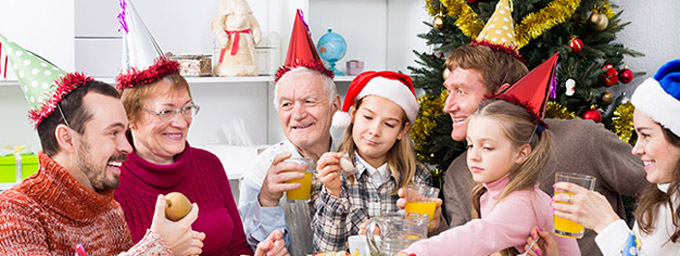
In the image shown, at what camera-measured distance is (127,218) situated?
225cm

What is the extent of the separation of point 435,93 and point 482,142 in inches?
47.6

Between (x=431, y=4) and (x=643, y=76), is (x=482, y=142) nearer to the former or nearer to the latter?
(x=431, y=4)

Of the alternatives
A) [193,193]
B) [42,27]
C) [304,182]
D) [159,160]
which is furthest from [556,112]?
[42,27]

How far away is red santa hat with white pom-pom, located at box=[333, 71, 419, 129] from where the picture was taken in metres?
2.58

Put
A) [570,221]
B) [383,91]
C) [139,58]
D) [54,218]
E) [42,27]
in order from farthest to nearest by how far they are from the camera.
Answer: [42,27], [383,91], [139,58], [570,221], [54,218]

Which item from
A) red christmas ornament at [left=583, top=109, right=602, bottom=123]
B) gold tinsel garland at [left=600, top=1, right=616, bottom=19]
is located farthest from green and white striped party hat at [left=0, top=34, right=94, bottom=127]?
gold tinsel garland at [left=600, top=1, right=616, bottom=19]

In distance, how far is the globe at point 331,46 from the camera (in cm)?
389

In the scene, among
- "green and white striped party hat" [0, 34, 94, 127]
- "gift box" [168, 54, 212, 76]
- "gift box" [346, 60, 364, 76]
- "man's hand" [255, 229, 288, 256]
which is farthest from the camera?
"gift box" [346, 60, 364, 76]

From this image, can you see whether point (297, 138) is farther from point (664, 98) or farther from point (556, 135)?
point (664, 98)

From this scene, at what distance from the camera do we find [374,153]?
2521mm

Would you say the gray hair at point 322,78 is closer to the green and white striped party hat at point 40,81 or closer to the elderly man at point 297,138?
the elderly man at point 297,138

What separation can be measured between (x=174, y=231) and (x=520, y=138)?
1106mm

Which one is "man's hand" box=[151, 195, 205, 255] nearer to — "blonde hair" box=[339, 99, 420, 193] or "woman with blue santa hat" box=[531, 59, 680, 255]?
"blonde hair" box=[339, 99, 420, 193]

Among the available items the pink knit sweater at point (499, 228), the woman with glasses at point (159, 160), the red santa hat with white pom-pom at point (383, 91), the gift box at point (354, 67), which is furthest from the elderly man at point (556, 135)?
the gift box at point (354, 67)
